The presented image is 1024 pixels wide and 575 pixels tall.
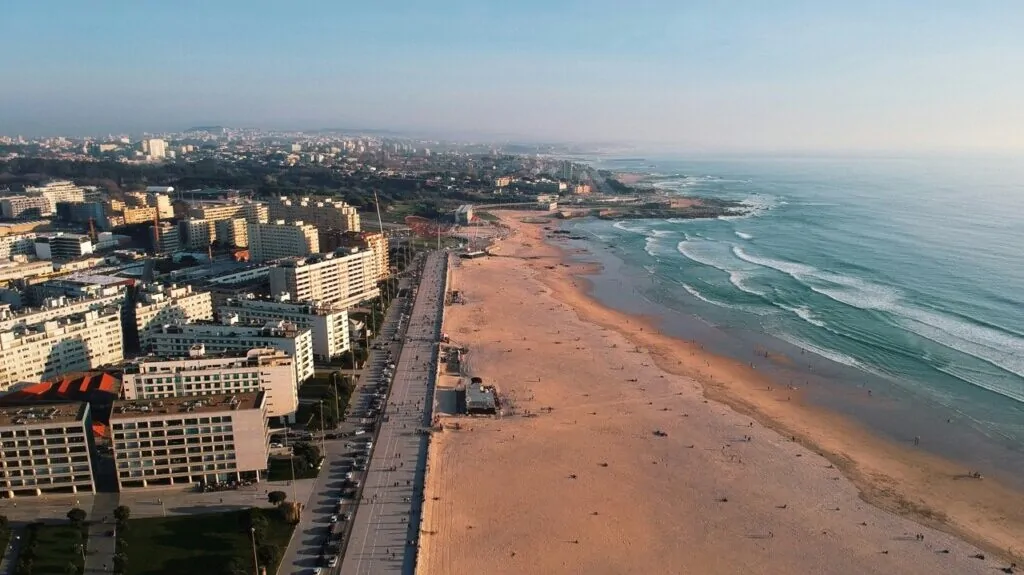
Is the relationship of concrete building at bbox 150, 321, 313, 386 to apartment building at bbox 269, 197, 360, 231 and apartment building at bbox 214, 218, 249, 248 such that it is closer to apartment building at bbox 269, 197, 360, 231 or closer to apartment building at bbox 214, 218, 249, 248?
apartment building at bbox 269, 197, 360, 231

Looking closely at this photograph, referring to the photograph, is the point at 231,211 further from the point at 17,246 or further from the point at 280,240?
the point at 280,240

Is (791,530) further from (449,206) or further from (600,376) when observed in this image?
(449,206)

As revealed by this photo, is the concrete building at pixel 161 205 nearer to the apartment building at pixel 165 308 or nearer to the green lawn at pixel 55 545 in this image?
the apartment building at pixel 165 308

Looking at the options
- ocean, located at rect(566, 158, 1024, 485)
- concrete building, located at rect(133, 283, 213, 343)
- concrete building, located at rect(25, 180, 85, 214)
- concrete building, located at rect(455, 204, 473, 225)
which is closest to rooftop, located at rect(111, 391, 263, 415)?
concrete building, located at rect(133, 283, 213, 343)

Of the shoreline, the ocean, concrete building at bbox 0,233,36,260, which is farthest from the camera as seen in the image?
concrete building at bbox 0,233,36,260

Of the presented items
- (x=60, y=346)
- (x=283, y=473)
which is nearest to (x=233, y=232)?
(x=60, y=346)

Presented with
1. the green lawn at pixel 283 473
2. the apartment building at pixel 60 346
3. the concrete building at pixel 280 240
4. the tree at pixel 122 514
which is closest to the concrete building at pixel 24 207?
the concrete building at pixel 280 240

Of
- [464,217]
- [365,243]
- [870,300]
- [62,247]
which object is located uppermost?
[365,243]
